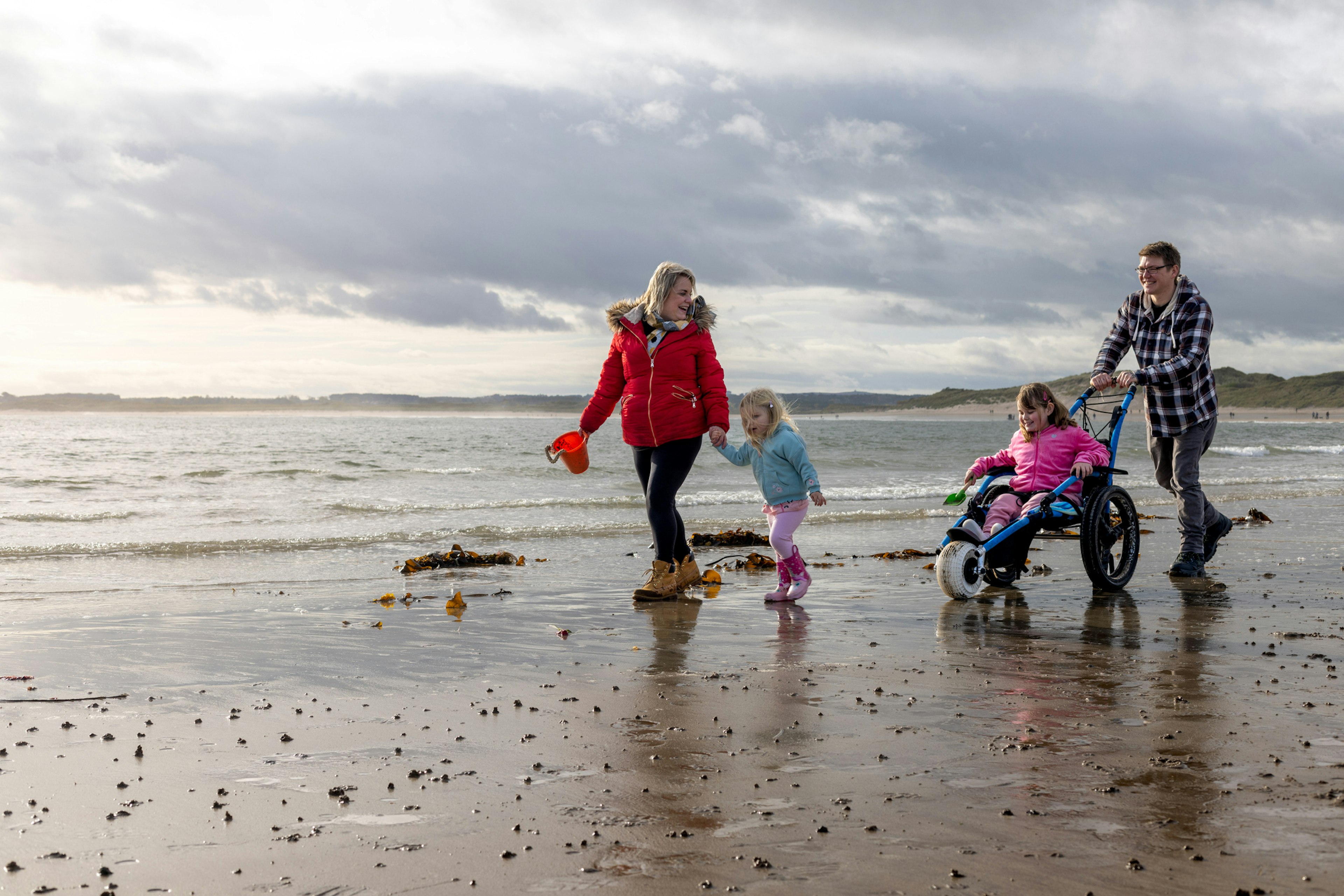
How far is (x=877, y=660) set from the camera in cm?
454

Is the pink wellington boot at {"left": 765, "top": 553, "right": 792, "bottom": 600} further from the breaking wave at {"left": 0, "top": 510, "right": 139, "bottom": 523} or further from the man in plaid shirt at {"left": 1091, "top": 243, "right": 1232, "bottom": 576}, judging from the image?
the breaking wave at {"left": 0, "top": 510, "right": 139, "bottom": 523}

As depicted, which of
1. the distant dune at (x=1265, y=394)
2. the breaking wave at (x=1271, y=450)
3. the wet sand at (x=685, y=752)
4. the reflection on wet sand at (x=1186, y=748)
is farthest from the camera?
the distant dune at (x=1265, y=394)

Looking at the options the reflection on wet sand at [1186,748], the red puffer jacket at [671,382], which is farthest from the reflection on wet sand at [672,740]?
the red puffer jacket at [671,382]

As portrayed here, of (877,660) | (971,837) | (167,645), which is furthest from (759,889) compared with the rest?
(167,645)

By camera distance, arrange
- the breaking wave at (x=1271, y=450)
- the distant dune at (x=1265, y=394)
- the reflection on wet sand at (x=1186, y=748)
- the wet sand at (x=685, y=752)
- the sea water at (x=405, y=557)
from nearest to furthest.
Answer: the wet sand at (x=685, y=752) < the reflection on wet sand at (x=1186, y=748) < the sea water at (x=405, y=557) < the breaking wave at (x=1271, y=450) < the distant dune at (x=1265, y=394)

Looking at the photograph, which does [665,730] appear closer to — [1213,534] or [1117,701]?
[1117,701]

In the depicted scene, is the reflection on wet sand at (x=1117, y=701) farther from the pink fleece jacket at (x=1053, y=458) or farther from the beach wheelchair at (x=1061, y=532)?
the pink fleece jacket at (x=1053, y=458)

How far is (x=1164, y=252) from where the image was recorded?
21.6ft

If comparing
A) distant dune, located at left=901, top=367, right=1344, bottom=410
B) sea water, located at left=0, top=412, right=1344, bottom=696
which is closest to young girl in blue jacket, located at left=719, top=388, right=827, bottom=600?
sea water, located at left=0, top=412, right=1344, bottom=696

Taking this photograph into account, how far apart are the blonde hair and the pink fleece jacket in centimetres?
233

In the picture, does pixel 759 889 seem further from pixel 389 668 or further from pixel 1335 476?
pixel 1335 476

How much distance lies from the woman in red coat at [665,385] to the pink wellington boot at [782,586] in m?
0.66

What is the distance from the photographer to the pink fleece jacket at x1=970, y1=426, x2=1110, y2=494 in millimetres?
6328

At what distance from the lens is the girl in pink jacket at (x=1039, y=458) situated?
20.6 feet
